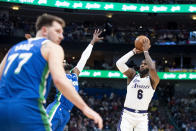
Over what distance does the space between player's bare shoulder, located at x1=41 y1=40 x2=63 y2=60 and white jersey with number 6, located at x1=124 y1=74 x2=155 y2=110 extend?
3900 mm

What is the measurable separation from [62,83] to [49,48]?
38 centimetres

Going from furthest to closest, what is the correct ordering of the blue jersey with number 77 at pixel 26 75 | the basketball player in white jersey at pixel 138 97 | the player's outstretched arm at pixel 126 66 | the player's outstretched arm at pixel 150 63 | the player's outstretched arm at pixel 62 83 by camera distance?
1. the player's outstretched arm at pixel 126 66
2. the basketball player in white jersey at pixel 138 97
3. the player's outstretched arm at pixel 150 63
4. the blue jersey with number 77 at pixel 26 75
5. the player's outstretched arm at pixel 62 83

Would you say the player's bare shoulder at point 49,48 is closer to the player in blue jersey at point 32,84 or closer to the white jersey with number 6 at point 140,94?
the player in blue jersey at point 32,84

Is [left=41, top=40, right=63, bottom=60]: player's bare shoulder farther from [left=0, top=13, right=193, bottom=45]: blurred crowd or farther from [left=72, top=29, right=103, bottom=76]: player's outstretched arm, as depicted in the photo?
[left=0, top=13, right=193, bottom=45]: blurred crowd

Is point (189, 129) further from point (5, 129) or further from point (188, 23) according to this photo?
point (5, 129)

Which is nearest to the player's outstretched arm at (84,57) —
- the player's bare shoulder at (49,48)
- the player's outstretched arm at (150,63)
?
the player's outstretched arm at (150,63)

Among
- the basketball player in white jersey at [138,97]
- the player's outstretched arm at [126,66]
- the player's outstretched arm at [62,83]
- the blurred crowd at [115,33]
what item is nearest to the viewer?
the player's outstretched arm at [62,83]

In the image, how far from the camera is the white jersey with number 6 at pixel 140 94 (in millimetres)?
6863

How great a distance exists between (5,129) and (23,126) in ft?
0.62

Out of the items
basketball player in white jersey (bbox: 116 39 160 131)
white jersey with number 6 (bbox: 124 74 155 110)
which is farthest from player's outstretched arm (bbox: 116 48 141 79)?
white jersey with number 6 (bbox: 124 74 155 110)

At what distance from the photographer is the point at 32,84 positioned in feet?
10.5

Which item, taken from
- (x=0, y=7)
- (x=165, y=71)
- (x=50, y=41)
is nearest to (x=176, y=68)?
(x=165, y=71)

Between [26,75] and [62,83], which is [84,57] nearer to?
[26,75]

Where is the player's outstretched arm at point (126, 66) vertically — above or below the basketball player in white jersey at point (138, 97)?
above
